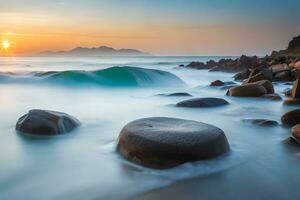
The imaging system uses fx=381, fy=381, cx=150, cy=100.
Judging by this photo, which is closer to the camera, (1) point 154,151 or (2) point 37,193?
(2) point 37,193

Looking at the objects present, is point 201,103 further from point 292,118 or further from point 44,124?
point 44,124

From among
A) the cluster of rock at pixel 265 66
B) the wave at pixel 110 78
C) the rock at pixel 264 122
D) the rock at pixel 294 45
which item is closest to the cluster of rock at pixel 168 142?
the rock at pixel 264 122

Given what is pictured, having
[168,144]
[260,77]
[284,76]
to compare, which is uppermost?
[168,144]

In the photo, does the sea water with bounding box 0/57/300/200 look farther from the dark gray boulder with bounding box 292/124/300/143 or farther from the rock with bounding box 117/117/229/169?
the dark gray boulder with bounding box 292/124/300/143

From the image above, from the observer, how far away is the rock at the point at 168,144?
3.87 meters

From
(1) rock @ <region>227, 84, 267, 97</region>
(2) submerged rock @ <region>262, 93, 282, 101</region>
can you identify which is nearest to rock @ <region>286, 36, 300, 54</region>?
(1) rock @ <region>227, 84, 267, 97</region>

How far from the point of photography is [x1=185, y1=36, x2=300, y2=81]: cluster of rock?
16766 millimetres

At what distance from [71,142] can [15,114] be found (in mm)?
3431

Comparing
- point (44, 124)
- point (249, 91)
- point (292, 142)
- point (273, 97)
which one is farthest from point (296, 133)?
point (249, 91)

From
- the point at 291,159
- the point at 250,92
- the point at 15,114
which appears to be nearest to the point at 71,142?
the point at 291,159

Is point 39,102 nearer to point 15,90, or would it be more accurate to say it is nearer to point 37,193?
point 15,90

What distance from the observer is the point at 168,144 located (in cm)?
391

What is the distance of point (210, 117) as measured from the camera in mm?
7285

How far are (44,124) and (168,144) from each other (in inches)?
87.3
